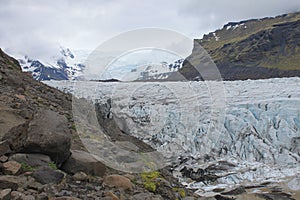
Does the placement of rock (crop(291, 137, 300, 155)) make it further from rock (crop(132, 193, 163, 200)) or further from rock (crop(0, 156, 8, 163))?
rock (crop(0, 156, 8, 163))

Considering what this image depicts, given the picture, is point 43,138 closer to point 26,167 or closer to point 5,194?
point 26,167

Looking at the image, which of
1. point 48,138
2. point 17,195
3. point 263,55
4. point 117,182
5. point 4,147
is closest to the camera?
point 17,195

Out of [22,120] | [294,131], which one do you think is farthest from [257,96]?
[22,120]

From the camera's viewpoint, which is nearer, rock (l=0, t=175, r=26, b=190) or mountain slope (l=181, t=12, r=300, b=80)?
rock (l=0, t=175, r=26, b=190)

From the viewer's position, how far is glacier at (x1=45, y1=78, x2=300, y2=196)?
11941 mm

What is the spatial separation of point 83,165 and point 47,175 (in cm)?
72

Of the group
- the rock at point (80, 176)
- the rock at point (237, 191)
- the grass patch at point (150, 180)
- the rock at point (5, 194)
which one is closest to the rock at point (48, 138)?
the rock at point (80, 176)

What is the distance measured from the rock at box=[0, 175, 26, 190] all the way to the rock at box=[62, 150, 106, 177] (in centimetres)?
87

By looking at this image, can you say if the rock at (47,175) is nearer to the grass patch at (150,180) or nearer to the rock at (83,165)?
the rock at (83,165)

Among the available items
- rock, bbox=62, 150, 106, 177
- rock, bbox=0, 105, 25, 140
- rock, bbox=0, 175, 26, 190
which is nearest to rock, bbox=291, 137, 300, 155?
rock, bbox=62, 150, 106, 177

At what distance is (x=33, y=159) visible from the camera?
3.49 meters

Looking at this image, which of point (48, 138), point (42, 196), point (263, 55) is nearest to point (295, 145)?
point (48, 138)

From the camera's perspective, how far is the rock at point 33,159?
3.34m

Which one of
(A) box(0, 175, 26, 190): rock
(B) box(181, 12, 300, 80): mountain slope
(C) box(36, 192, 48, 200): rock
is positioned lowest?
(C) box(36, 192, 48, 200): rock
